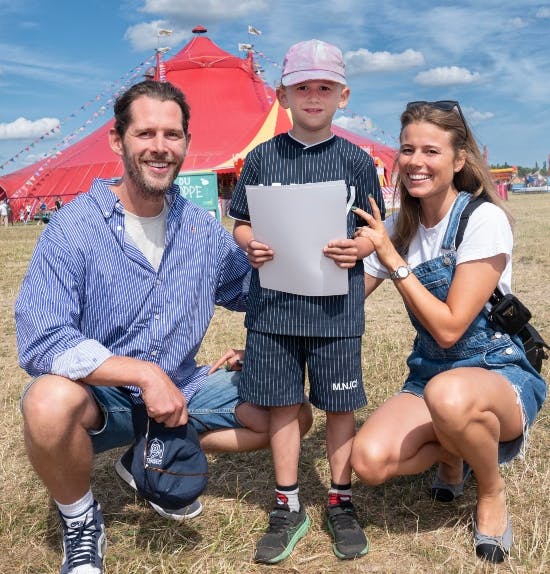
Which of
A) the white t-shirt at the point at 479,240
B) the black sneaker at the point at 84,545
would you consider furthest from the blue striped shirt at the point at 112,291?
the white t-shirt at the point at 479,240

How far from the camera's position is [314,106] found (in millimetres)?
2289

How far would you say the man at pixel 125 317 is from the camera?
207 cm

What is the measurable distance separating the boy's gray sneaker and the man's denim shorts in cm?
26

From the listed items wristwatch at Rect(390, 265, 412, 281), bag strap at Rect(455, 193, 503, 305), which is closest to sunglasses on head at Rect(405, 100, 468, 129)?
bag strap at Rect(455, 193, 503, 305)

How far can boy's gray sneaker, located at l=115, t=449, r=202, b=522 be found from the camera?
8.00ft

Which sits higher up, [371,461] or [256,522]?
[371,461]

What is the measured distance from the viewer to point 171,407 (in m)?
2.07

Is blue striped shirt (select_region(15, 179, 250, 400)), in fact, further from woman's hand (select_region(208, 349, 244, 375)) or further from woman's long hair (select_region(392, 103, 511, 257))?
woman's long hair (select_region(392, 103, 511, 257))

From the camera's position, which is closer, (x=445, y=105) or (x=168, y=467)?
(x=168, y=467)

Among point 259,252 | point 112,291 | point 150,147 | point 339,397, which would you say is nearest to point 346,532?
point 339,397

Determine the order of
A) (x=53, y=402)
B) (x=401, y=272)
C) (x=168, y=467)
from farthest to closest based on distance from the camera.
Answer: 1. (x=401, y=272)
2. (x=168, y=467)
3. (x=53, y=402)

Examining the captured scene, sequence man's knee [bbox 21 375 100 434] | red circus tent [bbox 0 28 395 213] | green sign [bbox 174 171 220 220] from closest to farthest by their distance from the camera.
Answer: man's knee [bbox 21 375 100 434]
green sign [bbox 174 171 220 220]
red circus tent [bbox 0 28 395 213]

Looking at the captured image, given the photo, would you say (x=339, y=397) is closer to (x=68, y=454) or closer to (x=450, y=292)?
(x=450, y=292)

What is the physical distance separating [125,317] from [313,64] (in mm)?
1089
